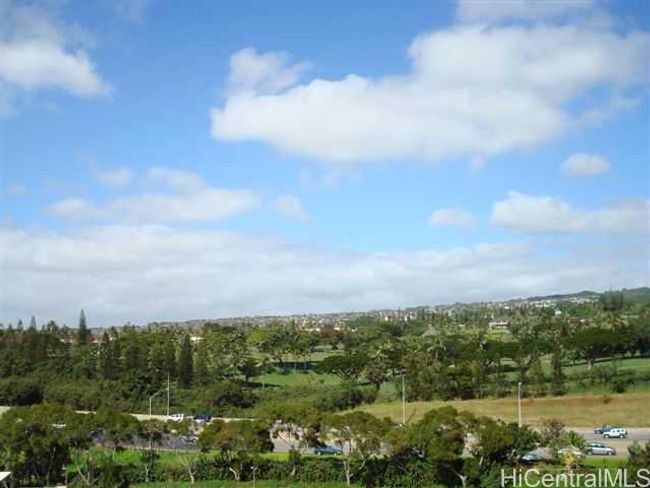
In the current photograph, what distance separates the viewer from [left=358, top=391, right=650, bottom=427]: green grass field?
41438mm

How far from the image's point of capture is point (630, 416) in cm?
4162

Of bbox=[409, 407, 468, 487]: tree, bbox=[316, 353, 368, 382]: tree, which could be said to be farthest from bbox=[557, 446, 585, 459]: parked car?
bbox=[316, 353, 368, 382]: tree

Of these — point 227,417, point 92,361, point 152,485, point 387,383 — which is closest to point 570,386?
point 387,383

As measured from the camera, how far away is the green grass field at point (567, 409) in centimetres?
4144

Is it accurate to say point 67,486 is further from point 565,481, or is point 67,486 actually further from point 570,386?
point 570,386

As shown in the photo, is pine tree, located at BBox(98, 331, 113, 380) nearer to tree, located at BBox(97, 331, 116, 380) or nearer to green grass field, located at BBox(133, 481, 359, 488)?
tree, located at BBox(97, 331, 116, 380)

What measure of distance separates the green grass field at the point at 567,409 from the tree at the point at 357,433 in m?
14.1

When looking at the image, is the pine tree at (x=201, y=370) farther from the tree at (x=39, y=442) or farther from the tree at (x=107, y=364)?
the tree at (x=39, y=442)

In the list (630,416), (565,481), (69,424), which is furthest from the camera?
(630,416)

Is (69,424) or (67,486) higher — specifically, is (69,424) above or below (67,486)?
above

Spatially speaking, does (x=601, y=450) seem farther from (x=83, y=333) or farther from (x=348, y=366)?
(x=83, y=333)

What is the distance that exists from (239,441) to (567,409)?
2378cm

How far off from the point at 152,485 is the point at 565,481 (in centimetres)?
1477

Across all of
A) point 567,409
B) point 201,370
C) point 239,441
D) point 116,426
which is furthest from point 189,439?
point 201,370
